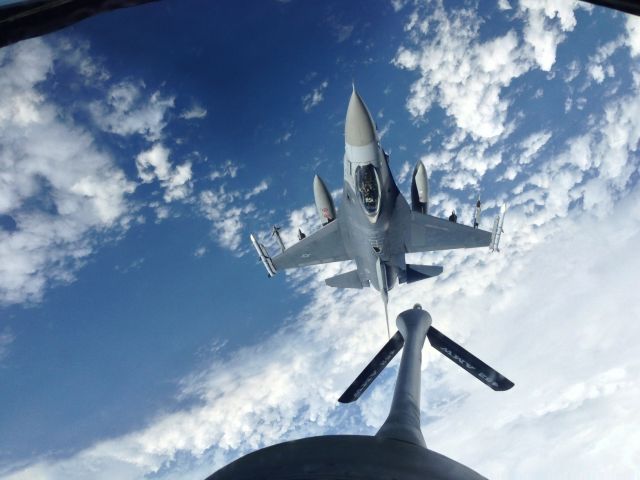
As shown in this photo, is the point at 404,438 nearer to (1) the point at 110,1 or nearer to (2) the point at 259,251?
(1) the point at 110,1

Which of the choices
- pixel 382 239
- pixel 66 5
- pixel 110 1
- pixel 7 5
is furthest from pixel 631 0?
pixel 382 239

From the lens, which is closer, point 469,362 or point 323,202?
point 469,362

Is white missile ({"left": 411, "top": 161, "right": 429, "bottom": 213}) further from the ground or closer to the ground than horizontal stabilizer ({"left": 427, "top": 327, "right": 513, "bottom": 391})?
further from the ground

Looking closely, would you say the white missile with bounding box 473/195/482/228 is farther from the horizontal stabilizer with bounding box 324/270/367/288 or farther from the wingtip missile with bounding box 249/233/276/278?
the wingtip missile with bounding box 249/233/276/278

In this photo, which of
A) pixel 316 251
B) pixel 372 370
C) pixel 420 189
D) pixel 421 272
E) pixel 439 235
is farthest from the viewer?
pixel 316 251

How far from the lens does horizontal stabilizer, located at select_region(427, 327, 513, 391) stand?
22.5ft

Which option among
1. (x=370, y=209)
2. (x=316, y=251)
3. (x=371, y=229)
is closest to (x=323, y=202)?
(x=316, y=251)

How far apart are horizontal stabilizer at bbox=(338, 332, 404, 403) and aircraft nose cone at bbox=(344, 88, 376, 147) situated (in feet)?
39.6

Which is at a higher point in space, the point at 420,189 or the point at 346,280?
the point at 420,189

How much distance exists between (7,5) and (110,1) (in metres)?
0.51

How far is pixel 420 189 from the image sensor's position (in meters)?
21.8

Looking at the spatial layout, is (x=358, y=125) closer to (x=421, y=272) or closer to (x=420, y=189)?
(x=420, y=189)

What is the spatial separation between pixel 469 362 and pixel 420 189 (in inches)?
633

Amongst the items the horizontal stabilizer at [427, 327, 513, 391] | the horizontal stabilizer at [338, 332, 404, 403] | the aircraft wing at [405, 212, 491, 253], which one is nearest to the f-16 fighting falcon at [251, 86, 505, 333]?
the aircraft wing at [405, 212, 491, 253]
